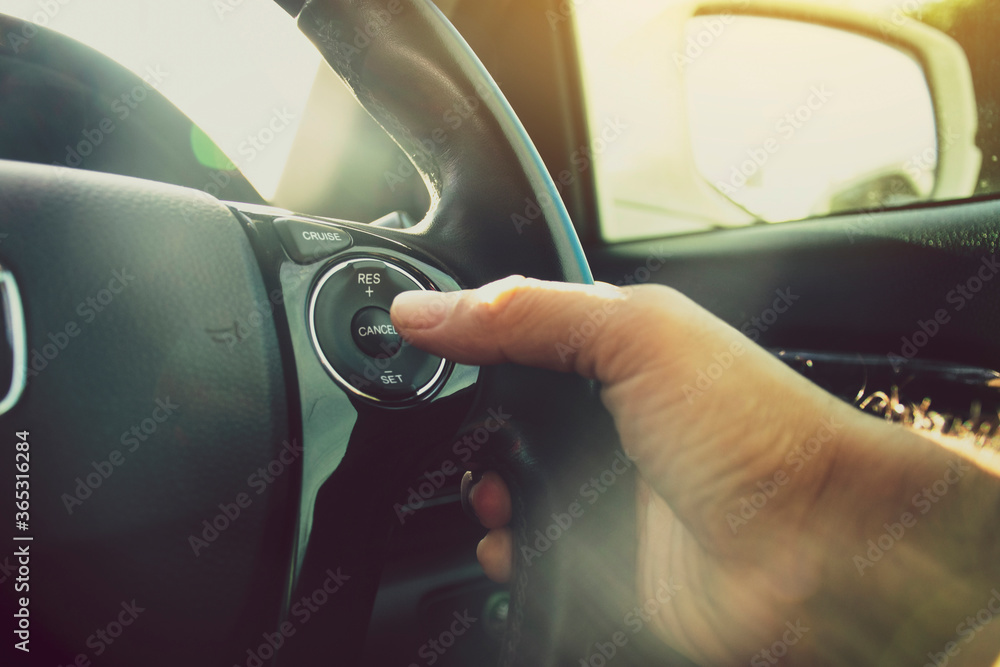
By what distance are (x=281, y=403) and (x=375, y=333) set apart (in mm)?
118

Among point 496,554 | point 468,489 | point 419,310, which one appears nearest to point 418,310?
point 419,310

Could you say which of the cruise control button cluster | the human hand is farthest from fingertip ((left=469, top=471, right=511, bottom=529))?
the cruise control button cluster

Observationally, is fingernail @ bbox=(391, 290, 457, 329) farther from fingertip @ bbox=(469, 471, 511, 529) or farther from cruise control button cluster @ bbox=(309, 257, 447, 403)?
fingertip @ bbox=(469, 471, 511, 529)

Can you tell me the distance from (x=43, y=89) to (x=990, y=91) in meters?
2.17

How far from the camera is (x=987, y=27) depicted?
5.23ft

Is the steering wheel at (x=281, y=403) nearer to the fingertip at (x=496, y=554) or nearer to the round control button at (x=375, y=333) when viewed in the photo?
the round control button at (x=375, y=333)

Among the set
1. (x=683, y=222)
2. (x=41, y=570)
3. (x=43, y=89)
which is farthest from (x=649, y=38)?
(x=41, y=570)

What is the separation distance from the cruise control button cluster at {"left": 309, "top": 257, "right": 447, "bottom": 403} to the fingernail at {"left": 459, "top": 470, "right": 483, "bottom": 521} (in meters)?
0.18

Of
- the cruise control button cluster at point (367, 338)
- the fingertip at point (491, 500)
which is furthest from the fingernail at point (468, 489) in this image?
the cruise control button cluster at point (367, 338)

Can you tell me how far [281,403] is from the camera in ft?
2.14

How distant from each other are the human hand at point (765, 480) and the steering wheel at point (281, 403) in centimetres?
6

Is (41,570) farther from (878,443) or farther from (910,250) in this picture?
(910,250)

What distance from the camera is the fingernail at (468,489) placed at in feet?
2.81

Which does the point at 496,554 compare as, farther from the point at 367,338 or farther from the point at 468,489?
the point at 367,338
